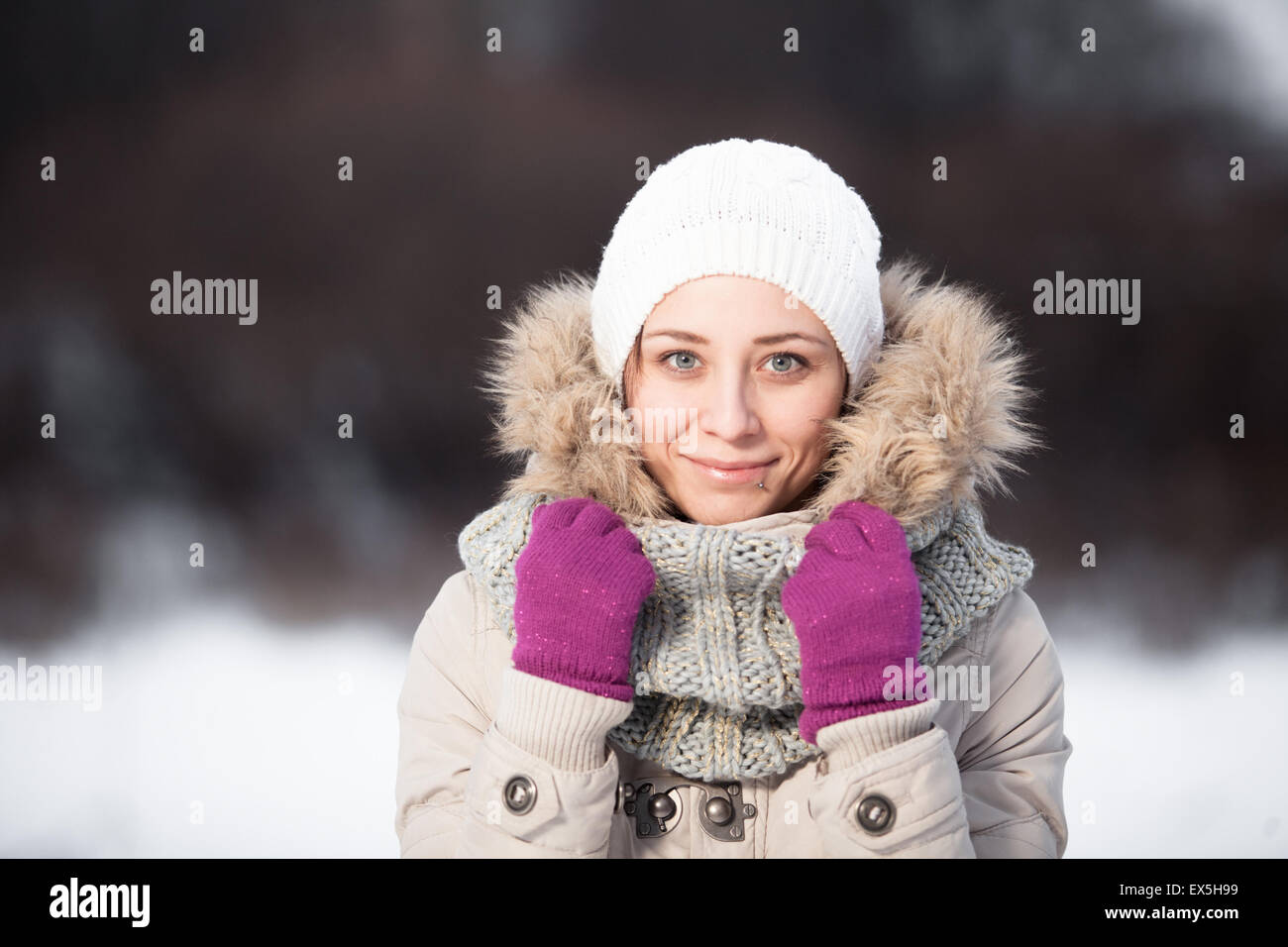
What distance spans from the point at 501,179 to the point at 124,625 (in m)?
1.56

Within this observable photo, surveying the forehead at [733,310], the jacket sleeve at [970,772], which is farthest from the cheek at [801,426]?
the jacket sleeve at [970,772]

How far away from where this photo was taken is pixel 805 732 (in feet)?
5.54

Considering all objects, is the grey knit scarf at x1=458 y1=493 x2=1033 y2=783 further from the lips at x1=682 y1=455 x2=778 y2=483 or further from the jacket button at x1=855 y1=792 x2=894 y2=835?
the jacket button at x1=855 y1=792 x2=894 y2=835

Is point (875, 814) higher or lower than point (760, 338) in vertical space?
lower

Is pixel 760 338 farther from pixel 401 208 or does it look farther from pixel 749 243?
pixel 401 208

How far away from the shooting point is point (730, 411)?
1.75m

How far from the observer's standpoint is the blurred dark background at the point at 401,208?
330cm

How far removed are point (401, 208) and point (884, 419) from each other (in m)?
1.98

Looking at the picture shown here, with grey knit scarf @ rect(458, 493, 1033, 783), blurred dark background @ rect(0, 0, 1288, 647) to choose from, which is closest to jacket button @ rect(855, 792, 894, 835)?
Answer: grey knit scarf @ rect(458, 493, 1033, 783)

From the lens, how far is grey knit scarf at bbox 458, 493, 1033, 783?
1760 mm

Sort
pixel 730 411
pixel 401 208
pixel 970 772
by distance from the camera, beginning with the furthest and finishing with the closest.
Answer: pixel 401 208
pixel 970 772
pixel 730 411

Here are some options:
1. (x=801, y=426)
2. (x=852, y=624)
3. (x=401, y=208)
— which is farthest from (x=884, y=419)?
(x=401, y=208)

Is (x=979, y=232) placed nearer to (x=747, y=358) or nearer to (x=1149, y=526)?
(x=1149, y=526)
